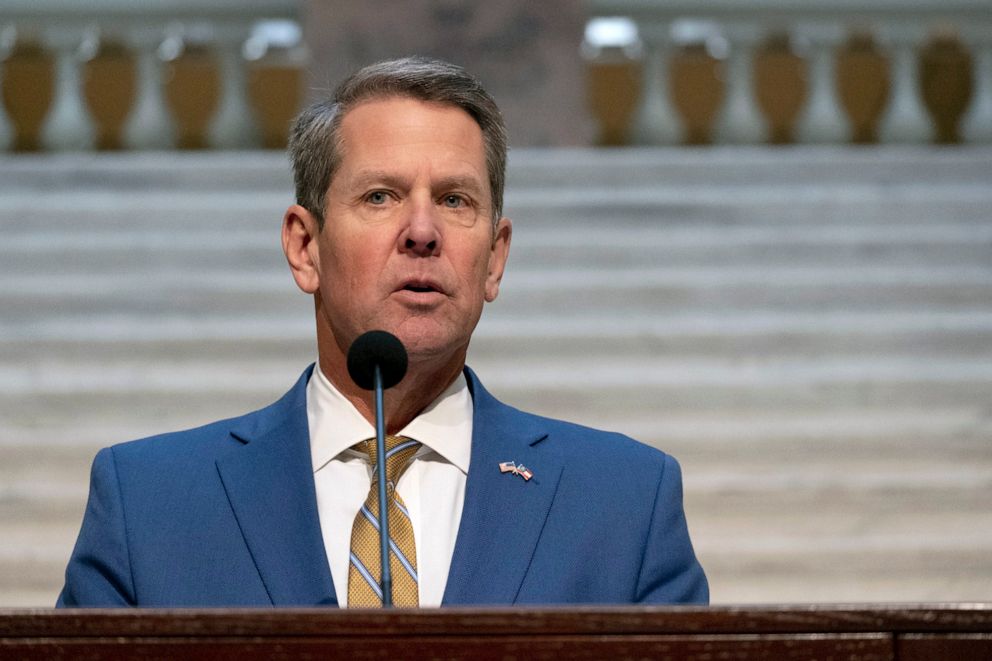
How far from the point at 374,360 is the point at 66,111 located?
5364 mm

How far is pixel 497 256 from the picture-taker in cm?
215

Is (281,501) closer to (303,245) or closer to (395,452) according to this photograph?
(395,452)

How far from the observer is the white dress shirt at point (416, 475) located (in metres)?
1.93

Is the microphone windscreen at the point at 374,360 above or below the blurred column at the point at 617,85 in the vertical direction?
above

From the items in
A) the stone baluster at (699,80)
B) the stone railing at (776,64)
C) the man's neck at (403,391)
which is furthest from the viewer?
the stone baluster at (699,80)

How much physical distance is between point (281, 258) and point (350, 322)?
3527mm

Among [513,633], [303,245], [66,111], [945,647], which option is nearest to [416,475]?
[303,245]

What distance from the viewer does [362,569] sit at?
187cm

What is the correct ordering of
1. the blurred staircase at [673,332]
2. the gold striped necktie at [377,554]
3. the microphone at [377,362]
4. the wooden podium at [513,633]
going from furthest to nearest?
the blurred staircase at [673,332] → the gold striped necktie at [377,554] → the microphone at [377,362] → the wooden podium at [513,633]

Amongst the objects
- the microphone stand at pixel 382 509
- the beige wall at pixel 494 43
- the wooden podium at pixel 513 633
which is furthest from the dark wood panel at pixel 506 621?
the beige wall at pixel 494 43

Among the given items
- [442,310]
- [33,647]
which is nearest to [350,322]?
[442,310]

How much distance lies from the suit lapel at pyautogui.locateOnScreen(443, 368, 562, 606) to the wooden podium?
0.51m

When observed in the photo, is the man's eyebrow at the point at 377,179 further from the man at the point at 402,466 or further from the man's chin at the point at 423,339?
the man's chin at the point at 423,339

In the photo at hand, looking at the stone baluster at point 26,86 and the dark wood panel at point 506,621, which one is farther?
the stone baluster at point 26,86
